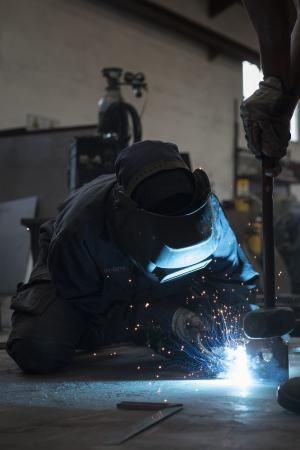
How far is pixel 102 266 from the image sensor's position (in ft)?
6.33

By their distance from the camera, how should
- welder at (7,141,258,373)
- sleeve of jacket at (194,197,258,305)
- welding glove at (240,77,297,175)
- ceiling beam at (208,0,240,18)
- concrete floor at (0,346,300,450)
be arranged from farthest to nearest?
1. ceiling beam at (208,0,240,18)
2. sleeve of jacket at (194,197,258,305)
3. welder at (7,141,258,373)
4. welding glove at (240,77,297,175)
5. concrete floor at (0,346,300,450)

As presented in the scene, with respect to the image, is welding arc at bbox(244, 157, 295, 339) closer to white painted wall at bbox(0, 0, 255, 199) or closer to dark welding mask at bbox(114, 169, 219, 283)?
dark welding mask at bbox(114, 169, 219, 283)

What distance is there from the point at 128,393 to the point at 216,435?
1.63 ft

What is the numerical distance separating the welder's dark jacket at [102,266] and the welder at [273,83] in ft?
0.98

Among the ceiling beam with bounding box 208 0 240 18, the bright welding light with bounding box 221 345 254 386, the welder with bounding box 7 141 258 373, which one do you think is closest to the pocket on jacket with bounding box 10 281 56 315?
the welder with bounding box 7 141 258 373

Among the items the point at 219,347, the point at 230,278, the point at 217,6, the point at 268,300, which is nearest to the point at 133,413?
the point at 268,300

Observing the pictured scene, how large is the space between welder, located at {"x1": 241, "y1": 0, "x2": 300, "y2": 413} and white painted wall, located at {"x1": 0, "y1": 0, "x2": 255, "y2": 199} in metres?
4.03

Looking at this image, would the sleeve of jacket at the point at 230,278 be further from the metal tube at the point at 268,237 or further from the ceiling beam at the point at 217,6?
the ceiling beam at the point at 217,6

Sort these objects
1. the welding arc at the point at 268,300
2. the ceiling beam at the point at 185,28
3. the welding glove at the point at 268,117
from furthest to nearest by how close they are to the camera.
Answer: the ceiling beam at the point at 185,28, the welding glove at the point at 268,117, the welding arc at the point at 268,300

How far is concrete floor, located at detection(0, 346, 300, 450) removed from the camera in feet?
3.85

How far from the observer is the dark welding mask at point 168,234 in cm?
172

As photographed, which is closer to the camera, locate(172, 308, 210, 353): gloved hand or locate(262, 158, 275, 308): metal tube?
locate(262, 158, 275, 308): metal tube

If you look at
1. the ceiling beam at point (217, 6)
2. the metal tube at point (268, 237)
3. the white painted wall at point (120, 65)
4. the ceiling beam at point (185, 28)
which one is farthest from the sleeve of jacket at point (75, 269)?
the ceiling beam at point (217, 6)

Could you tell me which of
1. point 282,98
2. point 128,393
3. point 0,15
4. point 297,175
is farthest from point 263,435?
point 297,175
